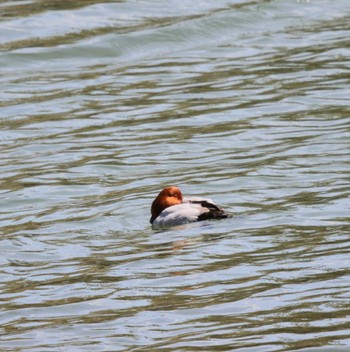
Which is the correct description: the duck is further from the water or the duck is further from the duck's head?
the water

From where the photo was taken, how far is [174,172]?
40.7 ft

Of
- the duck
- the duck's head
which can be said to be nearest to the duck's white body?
the duck

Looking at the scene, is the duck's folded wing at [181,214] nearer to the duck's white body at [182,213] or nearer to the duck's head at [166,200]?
the duck's white body at [182,213]

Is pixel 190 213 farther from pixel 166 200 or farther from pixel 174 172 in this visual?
pixel 174 172

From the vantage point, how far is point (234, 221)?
10.2 meters

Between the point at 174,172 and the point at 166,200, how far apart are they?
1958 mm

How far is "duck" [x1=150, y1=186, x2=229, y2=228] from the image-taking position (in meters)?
10.2

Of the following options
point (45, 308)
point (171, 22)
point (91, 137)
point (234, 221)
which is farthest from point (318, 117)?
point (45, 308)

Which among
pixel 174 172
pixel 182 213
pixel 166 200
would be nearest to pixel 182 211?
pixel 182 213

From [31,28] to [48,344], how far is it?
12268mm

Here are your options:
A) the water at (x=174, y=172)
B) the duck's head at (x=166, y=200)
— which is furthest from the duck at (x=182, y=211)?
the water at (x=174, y=172)

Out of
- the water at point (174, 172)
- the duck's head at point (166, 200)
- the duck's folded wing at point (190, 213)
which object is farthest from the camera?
the duck's head at point (166, 200)

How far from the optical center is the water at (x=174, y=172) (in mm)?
7629

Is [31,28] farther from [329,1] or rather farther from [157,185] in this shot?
[157,185]
